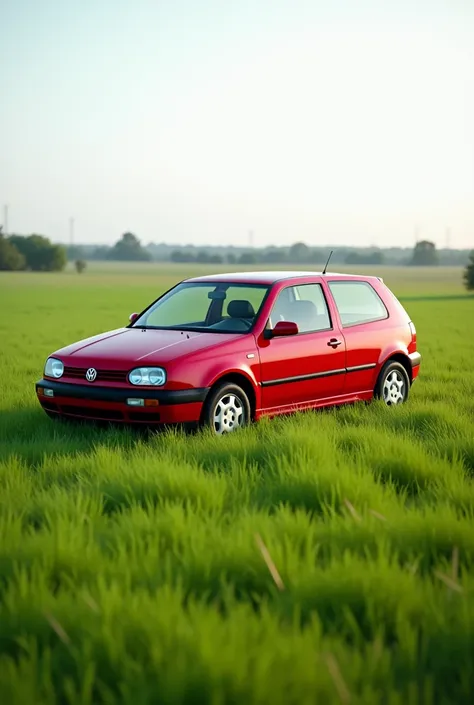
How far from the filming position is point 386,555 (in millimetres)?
4656

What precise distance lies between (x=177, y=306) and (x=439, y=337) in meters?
16.6

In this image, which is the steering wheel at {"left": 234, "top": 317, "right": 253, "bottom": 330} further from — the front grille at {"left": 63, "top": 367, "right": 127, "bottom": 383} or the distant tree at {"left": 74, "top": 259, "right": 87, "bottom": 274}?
the distant tree at {"left": 74, "top": 259, "right": 87, "bottom": 274}

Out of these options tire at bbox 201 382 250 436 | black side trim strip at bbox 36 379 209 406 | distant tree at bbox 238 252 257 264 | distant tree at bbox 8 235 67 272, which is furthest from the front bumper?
distant tree at bbox 238 252 257 264

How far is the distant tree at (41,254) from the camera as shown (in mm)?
127188

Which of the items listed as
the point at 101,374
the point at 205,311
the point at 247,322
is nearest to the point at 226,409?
the point at 247,322

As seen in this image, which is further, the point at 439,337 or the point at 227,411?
the point at 439,337

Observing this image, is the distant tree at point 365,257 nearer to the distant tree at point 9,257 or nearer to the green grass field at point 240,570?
the distant tree at point 9,257

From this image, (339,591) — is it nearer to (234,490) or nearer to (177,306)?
(234,490)

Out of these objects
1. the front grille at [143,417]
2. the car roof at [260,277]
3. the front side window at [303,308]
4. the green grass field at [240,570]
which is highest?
the car roof at [260,277]

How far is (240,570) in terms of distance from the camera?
15.1 feet

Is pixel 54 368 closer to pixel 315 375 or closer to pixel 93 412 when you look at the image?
pixel 93 412

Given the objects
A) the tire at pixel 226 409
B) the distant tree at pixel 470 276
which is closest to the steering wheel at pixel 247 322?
the tire at pixel 226 409

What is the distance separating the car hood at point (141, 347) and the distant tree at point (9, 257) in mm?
112791

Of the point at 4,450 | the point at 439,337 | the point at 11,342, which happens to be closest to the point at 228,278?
the point at 4,450
